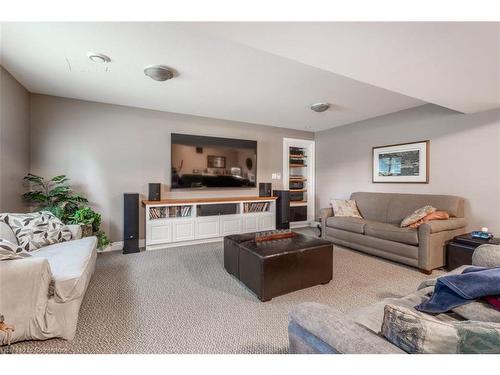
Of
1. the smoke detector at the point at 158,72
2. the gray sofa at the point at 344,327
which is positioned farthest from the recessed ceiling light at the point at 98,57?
the gray sofa at the point at 344,327

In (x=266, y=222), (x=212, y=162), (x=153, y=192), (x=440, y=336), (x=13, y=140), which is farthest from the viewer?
(x=266, y=222)

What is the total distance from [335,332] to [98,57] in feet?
9.28

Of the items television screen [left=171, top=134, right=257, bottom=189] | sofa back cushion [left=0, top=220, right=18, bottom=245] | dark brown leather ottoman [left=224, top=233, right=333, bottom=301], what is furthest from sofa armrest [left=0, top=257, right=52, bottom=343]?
television screen [left=171, top=134, right=257, bottom=189]

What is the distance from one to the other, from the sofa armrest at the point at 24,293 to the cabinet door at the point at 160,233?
2050 mm

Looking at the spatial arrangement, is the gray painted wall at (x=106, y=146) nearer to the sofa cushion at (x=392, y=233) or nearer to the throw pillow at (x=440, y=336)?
the sofa cushion at (x=392, y=233)

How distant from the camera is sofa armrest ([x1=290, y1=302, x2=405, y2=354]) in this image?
0.71 metres

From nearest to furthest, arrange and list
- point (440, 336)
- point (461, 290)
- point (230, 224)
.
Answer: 1. point (440, 336)
2. point (461, 290)
3. point (230, 224)

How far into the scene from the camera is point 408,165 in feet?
12.5

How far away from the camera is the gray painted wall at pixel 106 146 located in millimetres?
3283

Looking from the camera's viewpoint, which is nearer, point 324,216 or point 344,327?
point 344,327

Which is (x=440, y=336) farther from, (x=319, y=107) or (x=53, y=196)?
(x=53, y=196)

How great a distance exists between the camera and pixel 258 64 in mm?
2361

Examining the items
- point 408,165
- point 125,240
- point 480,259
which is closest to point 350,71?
point 480,259

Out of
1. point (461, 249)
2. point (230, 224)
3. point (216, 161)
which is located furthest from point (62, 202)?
point (461, 249)
